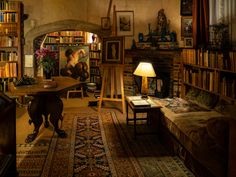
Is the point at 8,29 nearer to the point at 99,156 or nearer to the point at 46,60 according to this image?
the point at 46,60

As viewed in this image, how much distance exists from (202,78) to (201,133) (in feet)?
7.35

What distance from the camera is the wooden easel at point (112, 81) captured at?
680cm

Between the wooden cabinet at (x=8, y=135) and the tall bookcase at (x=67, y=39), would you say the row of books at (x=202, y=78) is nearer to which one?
the wooden cabinet at (x=8, y=135)

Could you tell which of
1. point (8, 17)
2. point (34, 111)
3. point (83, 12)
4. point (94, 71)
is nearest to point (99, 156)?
point (34, 111)

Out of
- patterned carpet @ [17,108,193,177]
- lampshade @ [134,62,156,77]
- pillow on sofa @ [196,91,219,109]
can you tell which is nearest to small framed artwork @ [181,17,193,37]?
pillow on sofa @ [196,91,219,109]

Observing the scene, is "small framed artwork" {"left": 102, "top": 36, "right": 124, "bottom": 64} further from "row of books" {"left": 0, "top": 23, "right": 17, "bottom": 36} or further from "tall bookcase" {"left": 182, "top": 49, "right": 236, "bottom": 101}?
"row of books" {"left": 0, "top": 23, "right": 17, "bottom": 36}

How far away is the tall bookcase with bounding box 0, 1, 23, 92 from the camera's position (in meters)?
7.32

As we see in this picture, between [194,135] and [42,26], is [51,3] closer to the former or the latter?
[42,26]

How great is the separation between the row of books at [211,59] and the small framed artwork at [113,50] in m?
1.36

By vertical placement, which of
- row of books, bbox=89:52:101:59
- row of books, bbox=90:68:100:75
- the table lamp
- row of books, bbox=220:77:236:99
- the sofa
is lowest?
the sofa

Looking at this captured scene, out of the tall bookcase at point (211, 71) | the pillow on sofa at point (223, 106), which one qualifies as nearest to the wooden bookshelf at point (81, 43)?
the tall bookcase at point (211, 71)

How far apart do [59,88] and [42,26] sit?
343 centimetres

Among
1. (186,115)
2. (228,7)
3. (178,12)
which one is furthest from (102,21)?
(186,115)

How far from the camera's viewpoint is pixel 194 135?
3521mm
